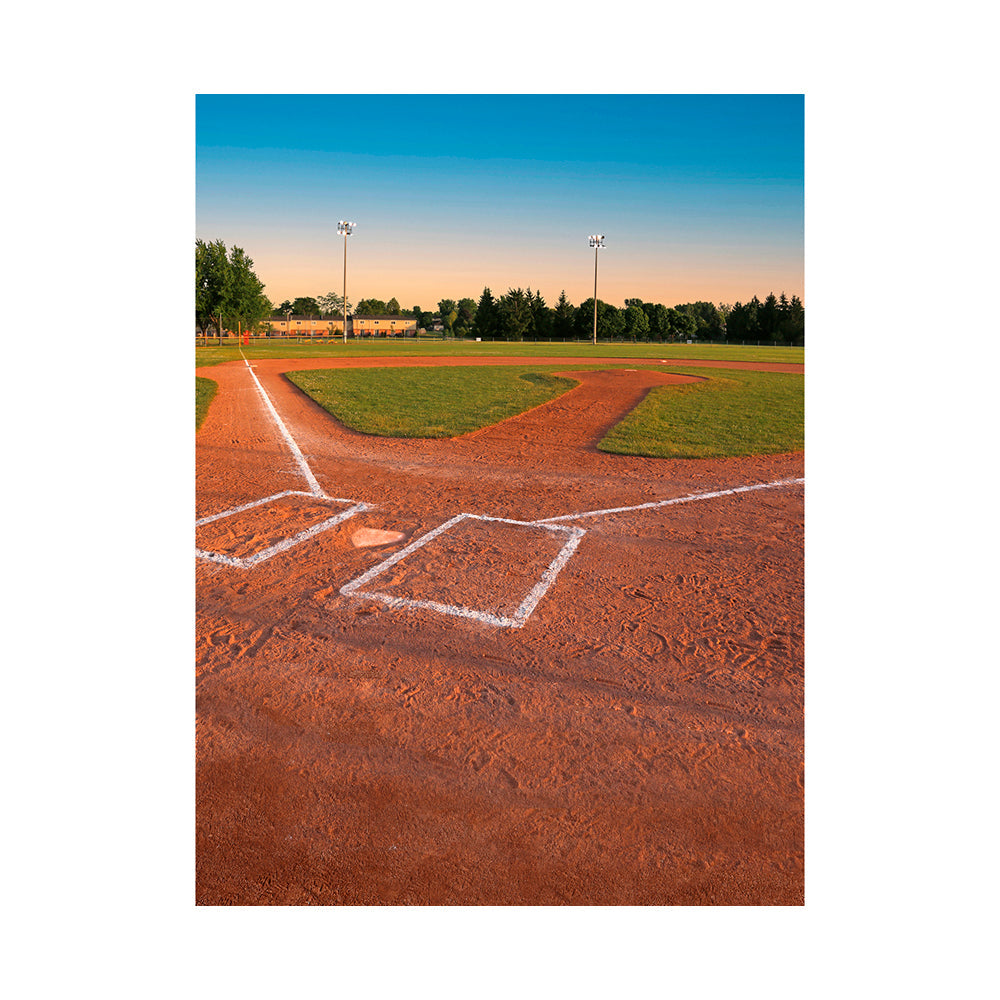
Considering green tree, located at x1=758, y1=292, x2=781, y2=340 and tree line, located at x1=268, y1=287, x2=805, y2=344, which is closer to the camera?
green tree, located at x1=758, y1=292, x2=781, y2=340

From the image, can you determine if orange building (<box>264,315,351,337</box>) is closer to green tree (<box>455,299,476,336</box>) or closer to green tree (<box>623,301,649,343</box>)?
green tree (<box>455,299,476,336</box>)

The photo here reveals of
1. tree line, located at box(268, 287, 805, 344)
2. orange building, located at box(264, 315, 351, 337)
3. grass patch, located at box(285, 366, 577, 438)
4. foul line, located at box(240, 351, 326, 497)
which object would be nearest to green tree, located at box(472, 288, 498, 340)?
tree line, located at box(268, 287, 805, 344)

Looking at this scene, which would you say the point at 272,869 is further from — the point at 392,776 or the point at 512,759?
the point at 512,759

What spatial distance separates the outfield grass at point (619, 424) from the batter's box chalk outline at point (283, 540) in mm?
4016

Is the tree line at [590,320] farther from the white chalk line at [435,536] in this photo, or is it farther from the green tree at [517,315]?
the white chalk line at [435,536]

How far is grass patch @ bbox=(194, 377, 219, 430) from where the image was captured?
1249cm

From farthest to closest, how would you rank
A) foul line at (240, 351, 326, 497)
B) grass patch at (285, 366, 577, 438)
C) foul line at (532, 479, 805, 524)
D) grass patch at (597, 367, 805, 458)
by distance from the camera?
grass patch at (285, 366, 577, 438), grass patch at (597, 367, 805, 458), foul line at (240, 351, 326, 497), foul line at (532, 479, 805, 524)

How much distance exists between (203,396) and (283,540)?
11.7 meters

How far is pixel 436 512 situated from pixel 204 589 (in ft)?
7.71

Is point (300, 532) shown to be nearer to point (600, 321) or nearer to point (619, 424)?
point (619, 424)

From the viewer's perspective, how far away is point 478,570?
16.4ft

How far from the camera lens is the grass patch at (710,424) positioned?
10039 mm

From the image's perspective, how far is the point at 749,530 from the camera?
6.09 meters

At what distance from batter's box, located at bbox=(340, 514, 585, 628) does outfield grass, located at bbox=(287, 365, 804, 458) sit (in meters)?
4.20
